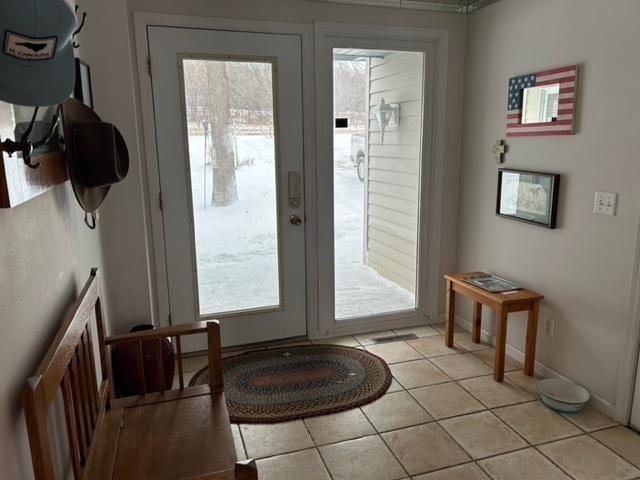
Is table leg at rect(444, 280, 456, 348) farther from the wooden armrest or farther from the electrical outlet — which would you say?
the wooden armrest

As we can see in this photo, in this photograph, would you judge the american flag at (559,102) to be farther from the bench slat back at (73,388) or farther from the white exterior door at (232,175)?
the bench slat back at (73,388)

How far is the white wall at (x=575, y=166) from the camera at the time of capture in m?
2.32

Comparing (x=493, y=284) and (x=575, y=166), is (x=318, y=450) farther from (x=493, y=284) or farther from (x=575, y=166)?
(x=575, y=166)

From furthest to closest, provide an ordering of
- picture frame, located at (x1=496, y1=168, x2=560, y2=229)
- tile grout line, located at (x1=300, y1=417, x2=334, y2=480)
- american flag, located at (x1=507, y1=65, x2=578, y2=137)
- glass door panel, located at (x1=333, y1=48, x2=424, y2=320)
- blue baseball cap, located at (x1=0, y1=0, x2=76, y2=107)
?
glass door panel, located at (x1=333, y1=48, x2=424, y2=320), picture frame, located at (x1=496, y1=168, x2=560, y2=229), american flag, located at (x1=507, y1=65, x2=578, y2=137), tile grout line, located at (x1=300, y1=417, x2=334, y2=480), blue baseball cap, located at (x1=0, y1=0, x2=76, y2=107)

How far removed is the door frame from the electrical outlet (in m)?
1.50

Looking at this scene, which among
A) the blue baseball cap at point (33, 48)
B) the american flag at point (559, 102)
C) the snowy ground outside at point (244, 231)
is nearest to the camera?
the blue baseball cap at point (33, 48)

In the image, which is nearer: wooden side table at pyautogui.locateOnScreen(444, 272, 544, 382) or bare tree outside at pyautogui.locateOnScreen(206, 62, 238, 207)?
wooden side table at pyautogui.locateOnScreen(444, 272, 544, 382)

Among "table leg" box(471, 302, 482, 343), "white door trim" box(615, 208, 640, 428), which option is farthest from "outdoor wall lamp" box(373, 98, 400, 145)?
"white door trim" box(615, 208, 640, 428)

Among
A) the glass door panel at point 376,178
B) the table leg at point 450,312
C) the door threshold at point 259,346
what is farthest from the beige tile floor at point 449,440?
the glass door panel at point 376,178

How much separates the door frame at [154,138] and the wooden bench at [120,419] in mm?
1132

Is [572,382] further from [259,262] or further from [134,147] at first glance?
[134,147]

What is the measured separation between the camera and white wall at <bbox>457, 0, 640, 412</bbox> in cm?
232

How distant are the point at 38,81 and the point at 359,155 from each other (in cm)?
275

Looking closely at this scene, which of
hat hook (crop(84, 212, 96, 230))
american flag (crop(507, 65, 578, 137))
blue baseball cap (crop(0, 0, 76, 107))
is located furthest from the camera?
american flag (crop(507, 65, 578, 137))
